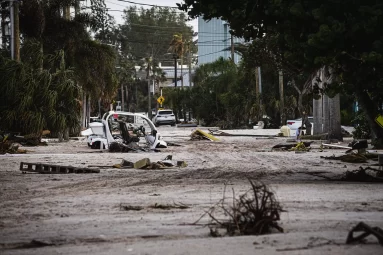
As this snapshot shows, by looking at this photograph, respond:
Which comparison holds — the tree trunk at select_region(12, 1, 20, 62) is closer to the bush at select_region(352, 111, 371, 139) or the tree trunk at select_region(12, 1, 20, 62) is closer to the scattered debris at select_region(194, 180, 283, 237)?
the bush at select_region(352, 111, 371, 139)

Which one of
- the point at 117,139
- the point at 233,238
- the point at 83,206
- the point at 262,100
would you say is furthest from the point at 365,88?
the point at 262,100

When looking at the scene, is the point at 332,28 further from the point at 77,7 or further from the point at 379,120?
the point at 77,7

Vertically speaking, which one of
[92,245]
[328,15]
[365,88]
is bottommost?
[92,245]

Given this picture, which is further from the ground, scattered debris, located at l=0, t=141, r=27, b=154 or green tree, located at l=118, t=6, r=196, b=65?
green tree, located at l=118, t=6, r=196, b=65

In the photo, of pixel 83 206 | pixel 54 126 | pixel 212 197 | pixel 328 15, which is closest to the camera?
pixel 83 206

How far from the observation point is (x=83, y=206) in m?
12.7

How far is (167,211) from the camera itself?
12.0 m

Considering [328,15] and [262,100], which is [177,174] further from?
[262,100]

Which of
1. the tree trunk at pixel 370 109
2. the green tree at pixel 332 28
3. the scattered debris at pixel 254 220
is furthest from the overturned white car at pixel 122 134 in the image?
the scattered debris at pixel 254 220

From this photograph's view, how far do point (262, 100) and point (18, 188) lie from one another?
171 ft

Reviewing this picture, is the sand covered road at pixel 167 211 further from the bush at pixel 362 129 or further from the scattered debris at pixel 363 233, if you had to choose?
the bush at pixel 362 129

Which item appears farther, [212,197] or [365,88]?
[365,88]

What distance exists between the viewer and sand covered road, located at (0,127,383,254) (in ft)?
28.9

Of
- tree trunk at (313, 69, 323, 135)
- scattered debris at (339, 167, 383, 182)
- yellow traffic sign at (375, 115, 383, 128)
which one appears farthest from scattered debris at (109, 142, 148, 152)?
tree trunk at (313, 69, 323, 135)
